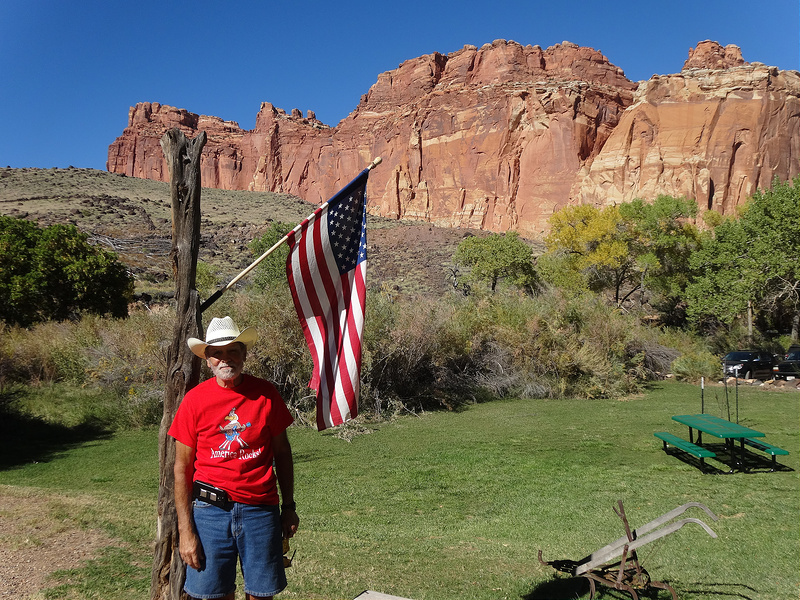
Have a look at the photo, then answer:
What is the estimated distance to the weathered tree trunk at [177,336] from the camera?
3393mm

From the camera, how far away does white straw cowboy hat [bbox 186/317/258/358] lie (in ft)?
10.3

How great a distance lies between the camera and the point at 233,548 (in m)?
3.06

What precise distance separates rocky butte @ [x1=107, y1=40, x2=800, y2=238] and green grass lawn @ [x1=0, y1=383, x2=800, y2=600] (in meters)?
57.0

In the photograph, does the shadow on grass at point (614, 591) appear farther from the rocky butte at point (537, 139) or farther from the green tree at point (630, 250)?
the rocky butte at point (537, 139)

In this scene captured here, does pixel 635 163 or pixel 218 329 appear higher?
pixel 635 163

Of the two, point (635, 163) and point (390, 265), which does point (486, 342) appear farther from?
point (635, 163)

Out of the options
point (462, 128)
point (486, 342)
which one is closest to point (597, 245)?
point (486, 342)

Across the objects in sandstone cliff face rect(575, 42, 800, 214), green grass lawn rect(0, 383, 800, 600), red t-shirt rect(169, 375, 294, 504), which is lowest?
green grass lawn rect(0, 383, 800, 600)

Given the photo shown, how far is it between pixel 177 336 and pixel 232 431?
98cm

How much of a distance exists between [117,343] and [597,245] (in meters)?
25.7

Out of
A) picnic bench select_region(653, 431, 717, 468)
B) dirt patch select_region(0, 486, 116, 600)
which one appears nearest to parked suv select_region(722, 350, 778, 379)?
picnic bench select_region(653, 431, 717, 468)

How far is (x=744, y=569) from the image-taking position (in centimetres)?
502

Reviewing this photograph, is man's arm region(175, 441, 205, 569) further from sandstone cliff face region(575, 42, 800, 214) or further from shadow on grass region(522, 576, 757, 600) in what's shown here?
sandstone cliff face region(575, 42, 800, 214)

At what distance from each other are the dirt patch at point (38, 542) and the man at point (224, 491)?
2.69 metres
